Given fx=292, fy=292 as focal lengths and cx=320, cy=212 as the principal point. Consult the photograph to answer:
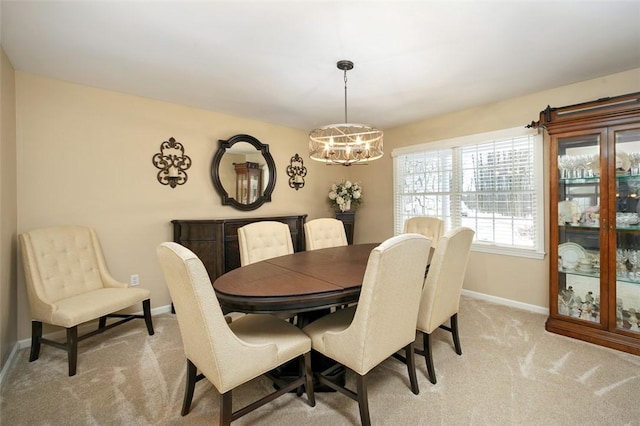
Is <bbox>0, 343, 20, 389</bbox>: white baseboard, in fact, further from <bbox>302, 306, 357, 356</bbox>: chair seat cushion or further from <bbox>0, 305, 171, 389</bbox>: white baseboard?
<bbox>302, 306, 357, 356</bbox>: chair seat cushion

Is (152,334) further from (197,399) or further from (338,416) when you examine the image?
(338,416)

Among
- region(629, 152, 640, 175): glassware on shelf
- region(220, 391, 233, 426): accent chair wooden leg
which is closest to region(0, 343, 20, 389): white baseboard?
region(220, 391, 233, 426): accent chair wooden leg

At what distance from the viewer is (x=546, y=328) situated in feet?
8.87

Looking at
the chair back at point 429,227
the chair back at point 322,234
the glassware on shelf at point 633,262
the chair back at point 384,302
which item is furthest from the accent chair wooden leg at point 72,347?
the glassware on shelf at point 633,262

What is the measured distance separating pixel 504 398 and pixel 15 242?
3.86m

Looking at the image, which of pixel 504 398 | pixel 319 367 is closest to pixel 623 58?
pixel 504 398

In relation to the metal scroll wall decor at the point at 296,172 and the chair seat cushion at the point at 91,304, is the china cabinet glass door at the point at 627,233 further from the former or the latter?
the chair seat cushion at the point at 91,304

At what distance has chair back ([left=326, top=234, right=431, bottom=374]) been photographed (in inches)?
55.7

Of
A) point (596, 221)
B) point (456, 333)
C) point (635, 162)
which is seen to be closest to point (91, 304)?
point (456, 333)

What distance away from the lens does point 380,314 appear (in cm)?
149

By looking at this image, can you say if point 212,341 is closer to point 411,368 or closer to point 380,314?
point 380,314

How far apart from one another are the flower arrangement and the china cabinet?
239cm

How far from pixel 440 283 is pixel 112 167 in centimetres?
319

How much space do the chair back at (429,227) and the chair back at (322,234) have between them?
791mm
